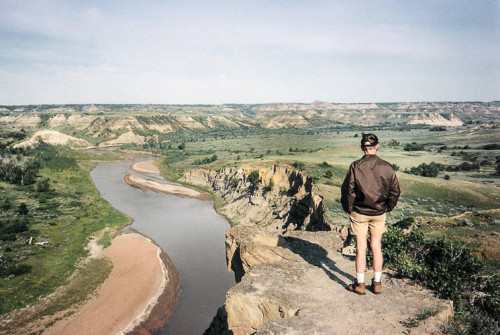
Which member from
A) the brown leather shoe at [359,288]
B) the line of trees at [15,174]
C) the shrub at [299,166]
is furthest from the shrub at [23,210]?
the brown leather shoe at [359,288]

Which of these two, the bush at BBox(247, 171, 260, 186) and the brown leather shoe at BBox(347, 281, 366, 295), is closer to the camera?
the brown leather shoe at BBox(347, 281, 366, 295)

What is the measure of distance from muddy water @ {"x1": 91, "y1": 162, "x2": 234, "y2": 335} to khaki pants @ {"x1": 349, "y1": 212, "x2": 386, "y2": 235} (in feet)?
78.9

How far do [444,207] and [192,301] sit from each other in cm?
2854

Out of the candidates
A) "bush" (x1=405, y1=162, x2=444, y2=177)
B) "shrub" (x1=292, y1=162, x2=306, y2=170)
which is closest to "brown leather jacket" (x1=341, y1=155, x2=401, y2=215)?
"shrub" (x1=292, y1=162, x2=306, y2=170)

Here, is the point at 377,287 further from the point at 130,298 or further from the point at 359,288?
the point at 130,298

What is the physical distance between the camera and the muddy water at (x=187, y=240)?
92.9ft

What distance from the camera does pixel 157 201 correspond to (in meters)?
65.9

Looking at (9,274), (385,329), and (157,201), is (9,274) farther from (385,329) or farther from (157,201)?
(385,329)

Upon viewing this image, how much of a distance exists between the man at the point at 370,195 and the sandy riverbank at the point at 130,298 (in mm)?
25853

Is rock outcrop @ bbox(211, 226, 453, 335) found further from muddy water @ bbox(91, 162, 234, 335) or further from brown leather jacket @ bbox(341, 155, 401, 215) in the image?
muddy water @ bbox(91, 162, 234, 335)

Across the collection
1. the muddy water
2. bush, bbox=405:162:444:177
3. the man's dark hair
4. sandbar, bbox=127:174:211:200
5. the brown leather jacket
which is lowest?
the muddy water

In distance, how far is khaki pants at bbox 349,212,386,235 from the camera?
7008 millimetres

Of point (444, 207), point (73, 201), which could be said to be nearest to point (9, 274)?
point (73, 201)

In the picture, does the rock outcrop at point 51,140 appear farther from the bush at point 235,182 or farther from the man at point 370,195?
the man at point 370,195
